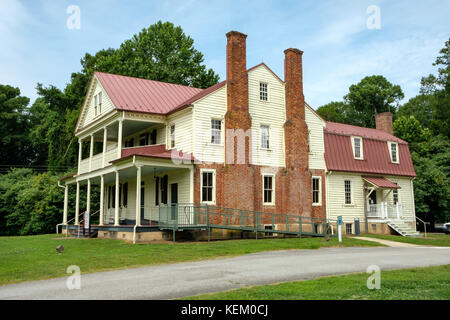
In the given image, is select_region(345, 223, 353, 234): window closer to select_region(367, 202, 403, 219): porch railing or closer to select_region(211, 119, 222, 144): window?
select_region(367, 202, 403, 219): porch railing

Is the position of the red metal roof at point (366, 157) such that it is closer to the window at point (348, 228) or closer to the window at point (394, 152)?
the window at point (394, 152)

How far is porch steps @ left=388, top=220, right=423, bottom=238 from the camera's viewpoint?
2892 centimetres

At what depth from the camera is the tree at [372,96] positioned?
62031mm

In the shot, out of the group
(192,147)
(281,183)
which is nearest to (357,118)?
(281,183)

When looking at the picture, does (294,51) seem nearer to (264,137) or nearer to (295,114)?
(295,114)

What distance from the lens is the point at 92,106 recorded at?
29531mm

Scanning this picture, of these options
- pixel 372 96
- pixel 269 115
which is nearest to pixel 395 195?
pixel 269 115

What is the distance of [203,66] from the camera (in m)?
44.1

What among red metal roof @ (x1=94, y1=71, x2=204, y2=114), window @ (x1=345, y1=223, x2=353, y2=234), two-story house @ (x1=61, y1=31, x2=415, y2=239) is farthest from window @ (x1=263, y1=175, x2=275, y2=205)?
red metal roof @ (x1=94, y1=71, x2=204, y2=114)

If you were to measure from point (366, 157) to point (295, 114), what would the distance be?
731 centimetres

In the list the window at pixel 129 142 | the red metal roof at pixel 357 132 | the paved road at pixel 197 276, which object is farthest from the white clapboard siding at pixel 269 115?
the paved road at pixel 197 276

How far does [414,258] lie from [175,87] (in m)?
19.7

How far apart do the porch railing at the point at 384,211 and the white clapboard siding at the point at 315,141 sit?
4954 mm
